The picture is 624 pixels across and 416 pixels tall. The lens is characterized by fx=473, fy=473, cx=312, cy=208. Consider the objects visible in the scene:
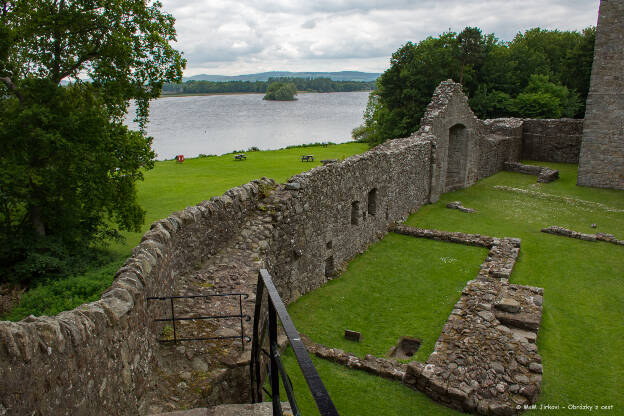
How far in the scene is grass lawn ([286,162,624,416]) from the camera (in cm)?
695

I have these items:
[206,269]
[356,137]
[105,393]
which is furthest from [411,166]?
[356,137]

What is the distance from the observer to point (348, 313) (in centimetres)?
966

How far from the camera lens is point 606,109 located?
19.5m

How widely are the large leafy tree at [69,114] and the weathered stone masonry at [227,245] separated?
5.88 metres

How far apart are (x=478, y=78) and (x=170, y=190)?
953 inches

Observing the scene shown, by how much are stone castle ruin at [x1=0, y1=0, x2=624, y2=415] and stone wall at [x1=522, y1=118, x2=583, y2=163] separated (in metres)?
12.6

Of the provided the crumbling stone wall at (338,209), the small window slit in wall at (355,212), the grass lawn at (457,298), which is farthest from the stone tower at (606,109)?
the small window slit in wall at (355,212)

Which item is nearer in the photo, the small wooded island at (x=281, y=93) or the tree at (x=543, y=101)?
the tree at (x=543, y=101)

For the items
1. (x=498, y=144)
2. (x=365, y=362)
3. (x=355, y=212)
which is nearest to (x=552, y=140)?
(x=498, y=144)

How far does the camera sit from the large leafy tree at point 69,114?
12.0 metres

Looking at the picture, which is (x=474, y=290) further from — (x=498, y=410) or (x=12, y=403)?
(x=12, y=403)

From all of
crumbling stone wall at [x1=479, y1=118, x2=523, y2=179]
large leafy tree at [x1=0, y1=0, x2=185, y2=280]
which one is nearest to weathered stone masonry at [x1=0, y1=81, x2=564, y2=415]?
crumbling stone wall at [x1=479, y1=118, x2=523, y2=179]

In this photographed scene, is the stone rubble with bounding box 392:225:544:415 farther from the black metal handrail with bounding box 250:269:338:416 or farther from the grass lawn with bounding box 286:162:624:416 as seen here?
the black metal handrail with bounding box 250:269:338:416

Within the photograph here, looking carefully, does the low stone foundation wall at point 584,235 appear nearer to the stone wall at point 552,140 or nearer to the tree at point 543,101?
the stone wall at point 552,140
